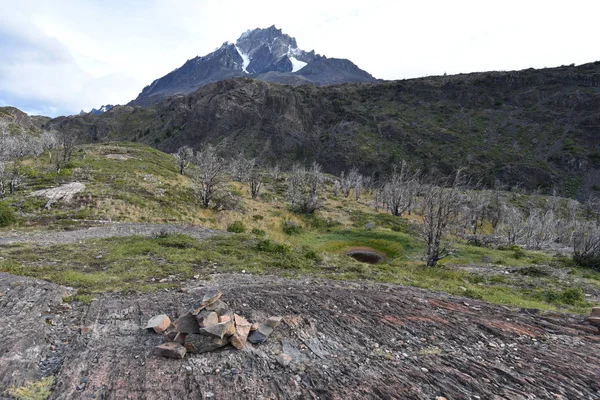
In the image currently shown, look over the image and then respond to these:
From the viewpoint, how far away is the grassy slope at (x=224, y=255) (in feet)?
37.4

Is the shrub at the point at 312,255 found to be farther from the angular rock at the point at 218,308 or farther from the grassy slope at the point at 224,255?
the angular rock at the point at 218,308

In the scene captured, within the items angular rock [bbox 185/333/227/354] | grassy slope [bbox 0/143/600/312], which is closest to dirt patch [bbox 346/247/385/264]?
grassy slope [bbox 0/143/600/312]

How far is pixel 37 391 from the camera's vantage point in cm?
498

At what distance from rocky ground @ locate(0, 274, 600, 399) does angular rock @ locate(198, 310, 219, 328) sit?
2.09ft

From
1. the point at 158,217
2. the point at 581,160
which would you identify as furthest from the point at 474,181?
the point at 158,217

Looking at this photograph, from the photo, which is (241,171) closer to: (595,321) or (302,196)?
(302,196)

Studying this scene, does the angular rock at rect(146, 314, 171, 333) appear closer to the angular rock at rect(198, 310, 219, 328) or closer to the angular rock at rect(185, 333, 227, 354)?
the angular rock at rect(185, 333, 227, 354)

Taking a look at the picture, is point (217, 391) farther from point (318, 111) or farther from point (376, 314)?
point (318, 111)

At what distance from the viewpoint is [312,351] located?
671 centimetres

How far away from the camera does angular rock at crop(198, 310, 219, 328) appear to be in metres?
6.38

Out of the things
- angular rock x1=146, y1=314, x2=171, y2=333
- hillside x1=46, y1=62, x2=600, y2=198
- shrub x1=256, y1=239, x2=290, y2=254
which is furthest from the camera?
hillside x1=46, y1=62, x2=600, y2=198

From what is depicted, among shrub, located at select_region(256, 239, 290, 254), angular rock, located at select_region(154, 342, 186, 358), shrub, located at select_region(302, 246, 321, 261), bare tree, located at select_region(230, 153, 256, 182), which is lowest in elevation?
shrub, located at select_region(302, 246, 321, 261)

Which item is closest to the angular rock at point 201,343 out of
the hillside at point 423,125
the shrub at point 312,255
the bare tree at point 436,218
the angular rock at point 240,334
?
the angular rock at point 240,334

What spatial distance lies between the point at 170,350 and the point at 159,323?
120cm
